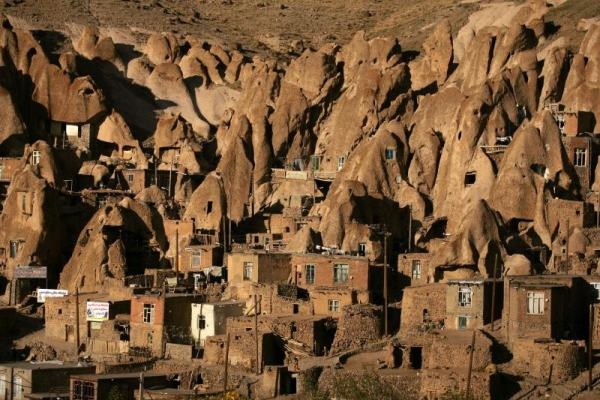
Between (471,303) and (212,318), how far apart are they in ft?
39.3

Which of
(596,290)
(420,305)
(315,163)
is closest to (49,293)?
(420,305)

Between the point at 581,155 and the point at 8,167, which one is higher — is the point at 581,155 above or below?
above

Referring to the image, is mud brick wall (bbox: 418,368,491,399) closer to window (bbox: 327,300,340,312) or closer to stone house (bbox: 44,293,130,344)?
window (bbox: 327,300,340,312)

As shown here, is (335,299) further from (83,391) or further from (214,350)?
(83,391)

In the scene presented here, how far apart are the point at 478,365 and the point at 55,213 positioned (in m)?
31.3

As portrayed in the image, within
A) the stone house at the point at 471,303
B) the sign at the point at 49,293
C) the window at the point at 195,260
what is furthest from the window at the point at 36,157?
the stone house at the point at 471,303

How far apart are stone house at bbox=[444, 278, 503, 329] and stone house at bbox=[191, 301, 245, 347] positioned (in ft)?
33.1

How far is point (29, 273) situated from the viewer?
96.0m

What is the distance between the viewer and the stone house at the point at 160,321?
84500 millimetres

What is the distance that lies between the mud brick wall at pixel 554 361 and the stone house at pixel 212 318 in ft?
51.5

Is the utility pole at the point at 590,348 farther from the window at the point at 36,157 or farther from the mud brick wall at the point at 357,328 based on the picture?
the window at the point at 36,157

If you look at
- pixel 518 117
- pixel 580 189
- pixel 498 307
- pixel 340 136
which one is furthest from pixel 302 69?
pixel 498 307

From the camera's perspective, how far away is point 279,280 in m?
87.7

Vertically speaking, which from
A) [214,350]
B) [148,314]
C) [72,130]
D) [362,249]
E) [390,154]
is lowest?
[214,350]
